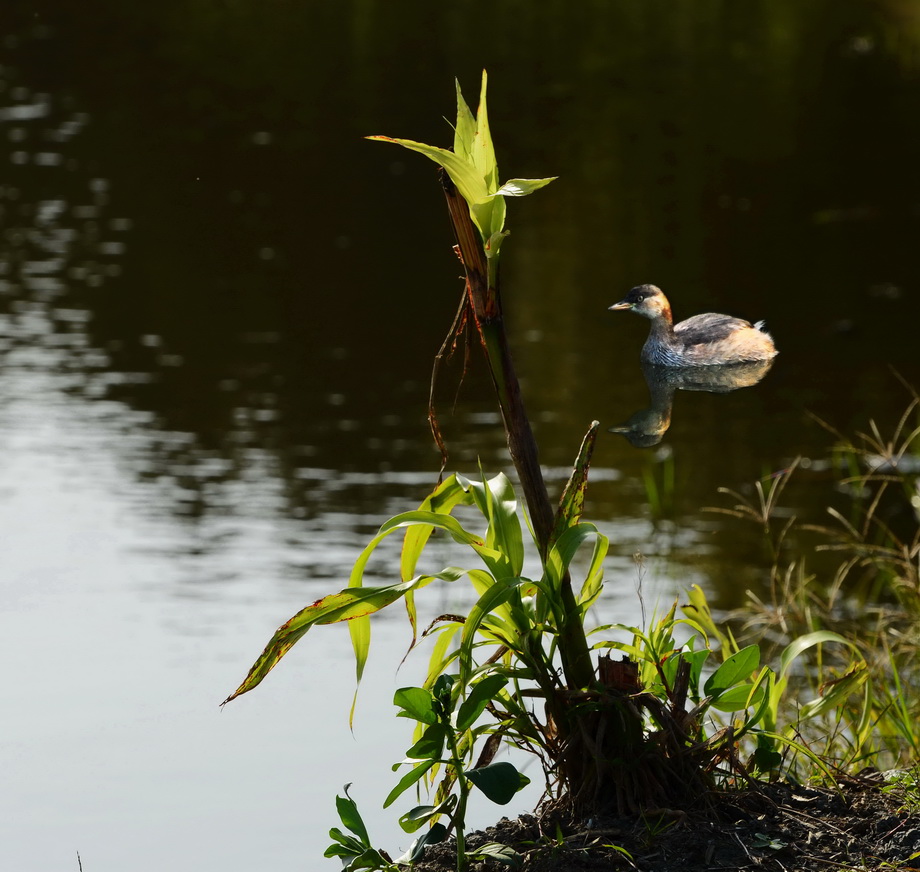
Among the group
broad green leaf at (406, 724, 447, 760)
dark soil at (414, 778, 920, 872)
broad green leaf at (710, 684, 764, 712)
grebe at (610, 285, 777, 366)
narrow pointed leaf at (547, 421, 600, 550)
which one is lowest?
dark soil at (414, 778, 920, 872)

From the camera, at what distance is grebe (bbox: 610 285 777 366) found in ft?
4.55

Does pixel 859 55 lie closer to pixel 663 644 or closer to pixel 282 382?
pixel 282 382

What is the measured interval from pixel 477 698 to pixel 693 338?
3.28ft

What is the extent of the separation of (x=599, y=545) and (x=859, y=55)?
458 inches

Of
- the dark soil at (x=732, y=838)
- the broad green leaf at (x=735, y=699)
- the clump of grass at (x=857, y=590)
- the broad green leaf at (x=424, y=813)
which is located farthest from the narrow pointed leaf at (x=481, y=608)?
the clump of grass at (x=857, y=590)

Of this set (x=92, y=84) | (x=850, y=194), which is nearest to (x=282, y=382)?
(x=850, y=194)

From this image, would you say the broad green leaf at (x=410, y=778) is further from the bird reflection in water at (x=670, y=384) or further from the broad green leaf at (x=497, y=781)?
the bird reflection in water at (x=670, y=384)

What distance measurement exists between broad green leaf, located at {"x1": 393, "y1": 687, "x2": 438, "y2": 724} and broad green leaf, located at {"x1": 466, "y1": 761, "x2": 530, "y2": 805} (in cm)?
11

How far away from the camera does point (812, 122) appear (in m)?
13.5

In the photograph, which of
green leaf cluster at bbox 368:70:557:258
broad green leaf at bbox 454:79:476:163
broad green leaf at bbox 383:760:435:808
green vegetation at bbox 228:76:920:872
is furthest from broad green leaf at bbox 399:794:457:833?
broad green leaf at bbox 454:79:476:163

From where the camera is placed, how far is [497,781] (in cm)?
225

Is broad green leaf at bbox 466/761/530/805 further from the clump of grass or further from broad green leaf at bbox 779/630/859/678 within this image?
the clump of grass

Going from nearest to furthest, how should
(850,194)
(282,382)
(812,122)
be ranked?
(282,382)
(850,194)
(812,122)

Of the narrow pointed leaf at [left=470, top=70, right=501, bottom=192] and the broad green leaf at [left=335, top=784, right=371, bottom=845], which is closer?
the narrow pointed leaf at [left=470, top=70, right=501, bottom=192]
